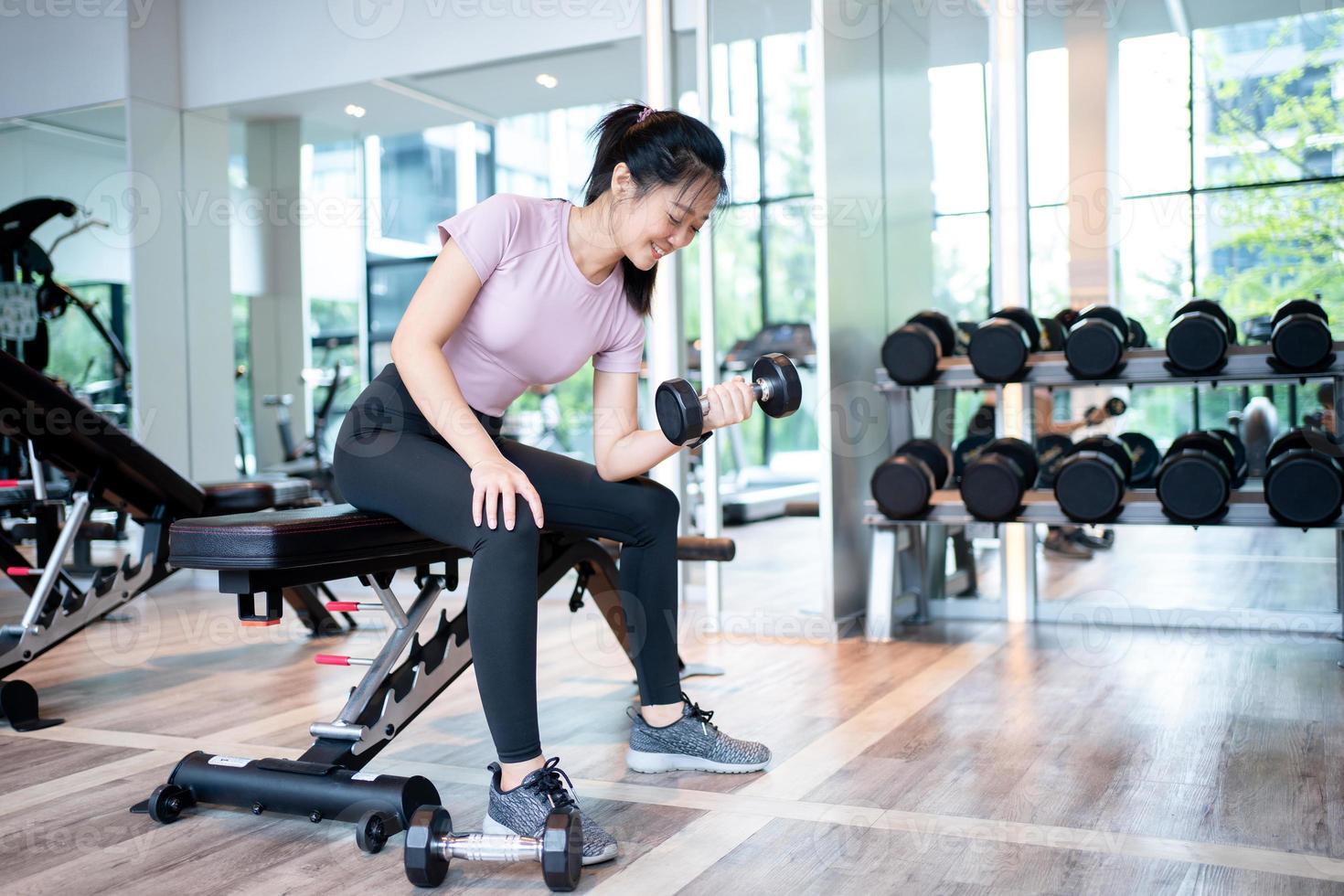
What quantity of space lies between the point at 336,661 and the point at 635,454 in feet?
1.92

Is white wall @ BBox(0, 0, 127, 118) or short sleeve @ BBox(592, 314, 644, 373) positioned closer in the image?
short sleeve @ BBox(592, 314, 644, 373)

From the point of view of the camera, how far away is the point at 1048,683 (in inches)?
109

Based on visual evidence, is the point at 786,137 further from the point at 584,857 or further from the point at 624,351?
the point at 584,857

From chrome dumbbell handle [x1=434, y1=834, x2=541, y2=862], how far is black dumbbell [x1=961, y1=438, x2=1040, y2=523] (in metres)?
1.96

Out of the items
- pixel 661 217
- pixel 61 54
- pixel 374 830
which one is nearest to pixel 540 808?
pixel 374 830

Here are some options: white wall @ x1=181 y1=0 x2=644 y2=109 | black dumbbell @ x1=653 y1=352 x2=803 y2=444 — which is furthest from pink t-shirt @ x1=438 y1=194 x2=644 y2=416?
white wall @ x1=181 y1=0 x2=644 y2=109

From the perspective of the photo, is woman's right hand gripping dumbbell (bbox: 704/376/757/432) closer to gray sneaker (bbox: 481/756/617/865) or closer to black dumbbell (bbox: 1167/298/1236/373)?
gray sneaker (bbox: 481/756/617/865)

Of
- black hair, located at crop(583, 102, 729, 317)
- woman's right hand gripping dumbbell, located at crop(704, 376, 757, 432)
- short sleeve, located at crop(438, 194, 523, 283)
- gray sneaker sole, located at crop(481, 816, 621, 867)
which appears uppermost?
black hair, located at crop(583, 102, 729, 317)

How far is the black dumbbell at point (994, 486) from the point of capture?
3115 millimetres

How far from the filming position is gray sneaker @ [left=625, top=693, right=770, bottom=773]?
2.07 metres

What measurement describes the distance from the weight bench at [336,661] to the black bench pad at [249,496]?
1.13 m

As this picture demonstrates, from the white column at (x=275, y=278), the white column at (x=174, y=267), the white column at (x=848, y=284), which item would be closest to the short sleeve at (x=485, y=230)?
the white column at (x=848, y=284)

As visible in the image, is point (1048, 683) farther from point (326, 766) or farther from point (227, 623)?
point (227, 623)

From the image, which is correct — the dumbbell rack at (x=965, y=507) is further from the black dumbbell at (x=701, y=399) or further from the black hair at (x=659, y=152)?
the black hair at (x=659, y=152)
